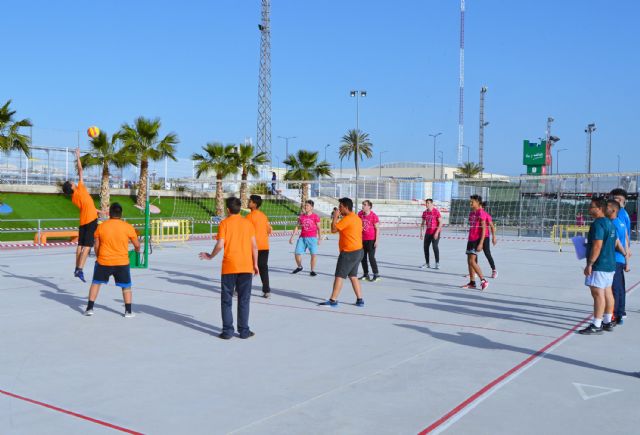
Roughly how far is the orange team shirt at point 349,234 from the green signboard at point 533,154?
42491 mm

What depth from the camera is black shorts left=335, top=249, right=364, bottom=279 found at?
31.0 feet

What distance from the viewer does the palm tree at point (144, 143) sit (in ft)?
99.6

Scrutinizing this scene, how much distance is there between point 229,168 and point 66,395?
3098 centimetres

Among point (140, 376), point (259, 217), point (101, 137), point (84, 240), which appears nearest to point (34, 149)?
point (101, 137)

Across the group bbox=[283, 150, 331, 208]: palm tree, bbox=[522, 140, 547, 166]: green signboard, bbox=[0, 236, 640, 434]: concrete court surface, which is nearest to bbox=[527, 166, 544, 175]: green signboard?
bbox=[522, 140, 547, 166]: green signboard

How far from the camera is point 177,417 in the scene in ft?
15.5

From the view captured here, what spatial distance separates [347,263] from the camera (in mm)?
9484

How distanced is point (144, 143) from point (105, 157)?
7.84 ft

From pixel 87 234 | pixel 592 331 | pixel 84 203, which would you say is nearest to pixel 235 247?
pixel 592 331

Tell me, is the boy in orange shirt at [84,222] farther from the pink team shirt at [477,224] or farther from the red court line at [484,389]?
the red court line at [484,389]

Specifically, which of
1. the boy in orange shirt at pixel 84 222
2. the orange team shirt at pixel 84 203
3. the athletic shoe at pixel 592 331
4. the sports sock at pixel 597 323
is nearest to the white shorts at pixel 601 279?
the sports sock at pixel 597 323

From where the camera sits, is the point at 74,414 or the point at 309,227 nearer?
the point at 74,414

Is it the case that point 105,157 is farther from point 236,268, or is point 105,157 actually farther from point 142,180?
point 236,268

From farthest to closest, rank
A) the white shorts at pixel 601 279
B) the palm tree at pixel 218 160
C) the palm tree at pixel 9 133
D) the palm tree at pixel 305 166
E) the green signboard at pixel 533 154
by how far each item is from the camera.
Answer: the green signboard at pixel 533 154 < the palm tree at pixel 305 166 < the palm tree at pixel 218 160 < the palm tree at pixel 9 133 < the white shorts at pixel 601 279
